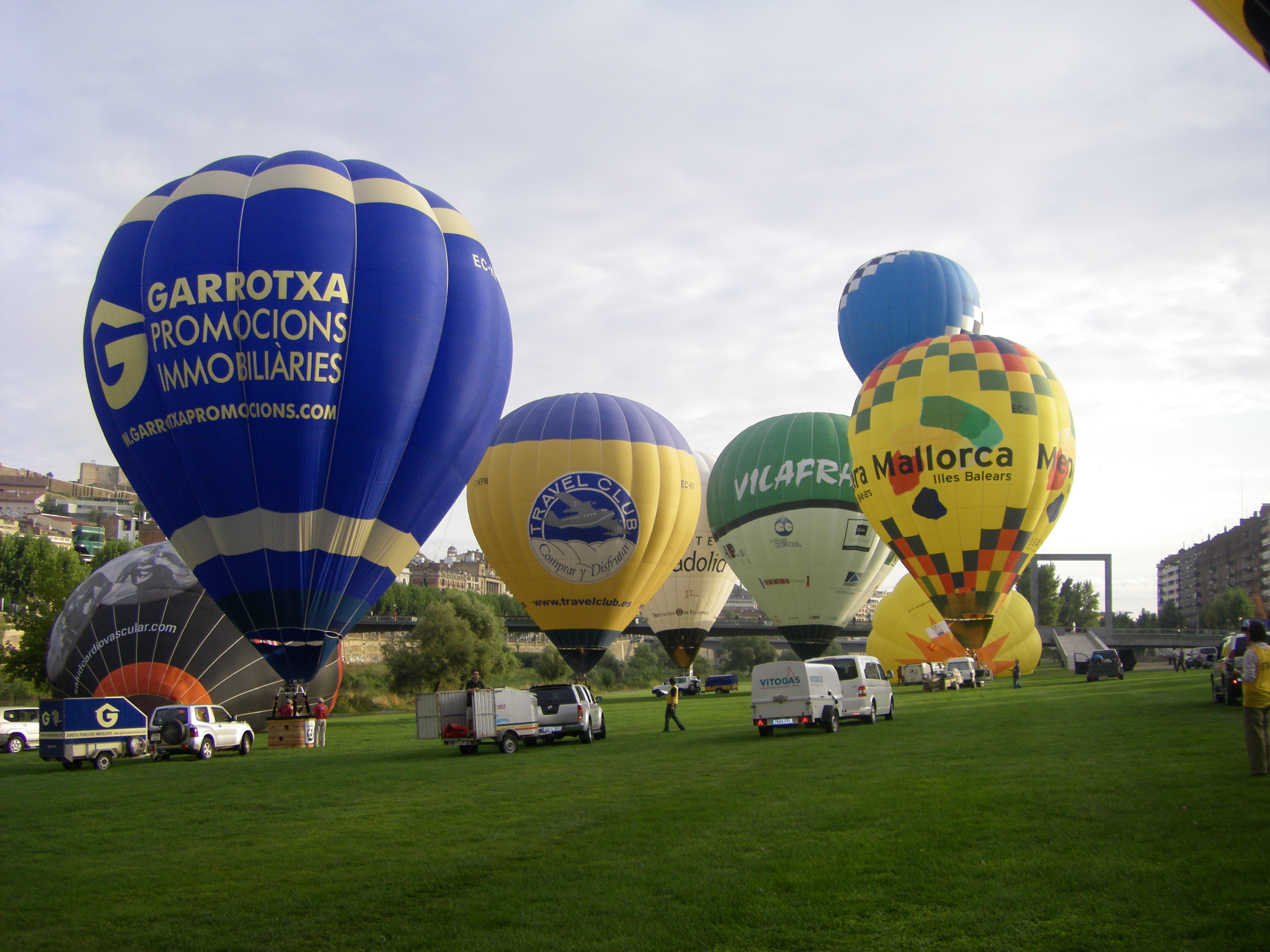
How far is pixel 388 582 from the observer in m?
20.6

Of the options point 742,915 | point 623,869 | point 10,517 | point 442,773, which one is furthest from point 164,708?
point 10,517

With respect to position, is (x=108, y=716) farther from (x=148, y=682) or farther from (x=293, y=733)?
(x=293, y=733)

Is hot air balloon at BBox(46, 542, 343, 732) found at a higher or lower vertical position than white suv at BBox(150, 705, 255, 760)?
higher

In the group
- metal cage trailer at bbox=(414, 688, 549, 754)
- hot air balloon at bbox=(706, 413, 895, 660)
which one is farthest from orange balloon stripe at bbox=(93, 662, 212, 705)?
hot air balloon at bbox=(706, 413, 895, 660)

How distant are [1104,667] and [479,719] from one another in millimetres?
30825

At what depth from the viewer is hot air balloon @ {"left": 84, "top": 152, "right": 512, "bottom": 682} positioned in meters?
18.4

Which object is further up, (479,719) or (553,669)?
(479,719)

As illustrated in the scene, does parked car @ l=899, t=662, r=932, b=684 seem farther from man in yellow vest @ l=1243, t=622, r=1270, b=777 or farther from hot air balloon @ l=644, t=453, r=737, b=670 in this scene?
man in yellow vest @ l=1243, t=622, r=1270, b=777

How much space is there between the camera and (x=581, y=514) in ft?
102

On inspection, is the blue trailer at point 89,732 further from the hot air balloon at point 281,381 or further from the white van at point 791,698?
the white van at point 791,698

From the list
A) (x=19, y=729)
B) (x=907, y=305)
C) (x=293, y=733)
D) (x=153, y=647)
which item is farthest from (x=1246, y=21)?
(x=907, y=305)

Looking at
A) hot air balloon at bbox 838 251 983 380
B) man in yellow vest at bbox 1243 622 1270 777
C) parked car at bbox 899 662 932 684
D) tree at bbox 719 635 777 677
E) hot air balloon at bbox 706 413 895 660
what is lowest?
tree at bbox 719 635 777 677

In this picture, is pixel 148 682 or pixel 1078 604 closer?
pixel 148 682

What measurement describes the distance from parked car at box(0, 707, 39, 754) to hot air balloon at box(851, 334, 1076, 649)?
79.1 ft
